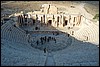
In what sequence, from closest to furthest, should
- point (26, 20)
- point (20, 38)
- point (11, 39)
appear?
1. point (11, 39)
2. point (20, 38)
3. point (26, 20)

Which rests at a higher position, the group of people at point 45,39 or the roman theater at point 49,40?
the roman theater at point 49,40

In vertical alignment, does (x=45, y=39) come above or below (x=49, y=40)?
above

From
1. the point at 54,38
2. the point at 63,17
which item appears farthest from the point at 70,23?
the point at 54,38

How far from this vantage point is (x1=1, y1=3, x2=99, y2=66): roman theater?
20750 millimetres

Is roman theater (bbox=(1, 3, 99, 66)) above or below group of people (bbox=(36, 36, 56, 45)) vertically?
above

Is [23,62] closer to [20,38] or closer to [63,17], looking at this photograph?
[20,38]

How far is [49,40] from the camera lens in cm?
3431

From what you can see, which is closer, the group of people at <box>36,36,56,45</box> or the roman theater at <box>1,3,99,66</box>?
the roman theater at <box>1,3,99,66</box>

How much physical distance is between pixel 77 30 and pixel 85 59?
17.4 meters

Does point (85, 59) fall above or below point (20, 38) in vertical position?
above

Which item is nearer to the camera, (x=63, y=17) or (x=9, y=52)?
(x=9, y=52)

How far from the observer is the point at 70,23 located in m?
41.1

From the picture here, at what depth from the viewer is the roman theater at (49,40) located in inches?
817

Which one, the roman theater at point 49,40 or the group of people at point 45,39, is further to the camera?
the group of people at point 45,39
